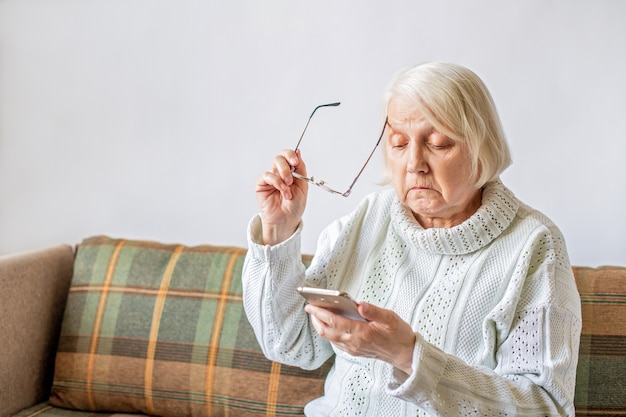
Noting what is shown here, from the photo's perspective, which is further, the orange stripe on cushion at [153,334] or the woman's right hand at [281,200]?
the orange stripe on cushion at [153,334]

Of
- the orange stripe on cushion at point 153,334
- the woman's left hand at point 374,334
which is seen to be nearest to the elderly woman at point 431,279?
the woman's left hand at point 374,334

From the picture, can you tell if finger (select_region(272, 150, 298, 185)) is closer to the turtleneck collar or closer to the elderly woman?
the elderly woman

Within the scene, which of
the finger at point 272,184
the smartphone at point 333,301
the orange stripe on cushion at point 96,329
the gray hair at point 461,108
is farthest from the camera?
the orange stripe on cushion at point 96,329

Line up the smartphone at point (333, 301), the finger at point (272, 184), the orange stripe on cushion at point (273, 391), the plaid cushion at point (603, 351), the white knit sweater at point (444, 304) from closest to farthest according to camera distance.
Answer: the smartphone at point (333, 301)
the white knit sweater at point (444, 304)
the finger at point (272, 184)
the plaid cushion at point (603, 351)
the orange stripe on cushion at point (273, 391)

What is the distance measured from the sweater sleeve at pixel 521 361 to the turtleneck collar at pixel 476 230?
3.1 inches

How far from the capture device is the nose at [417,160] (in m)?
1.42

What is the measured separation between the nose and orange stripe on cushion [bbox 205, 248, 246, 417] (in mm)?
675

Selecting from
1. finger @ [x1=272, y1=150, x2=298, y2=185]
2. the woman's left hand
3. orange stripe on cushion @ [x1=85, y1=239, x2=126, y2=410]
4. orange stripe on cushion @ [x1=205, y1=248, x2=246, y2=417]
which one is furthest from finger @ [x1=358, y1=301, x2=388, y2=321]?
orange stripe on cushion @ [x1=85, y1=239, x2=126, y2=410]

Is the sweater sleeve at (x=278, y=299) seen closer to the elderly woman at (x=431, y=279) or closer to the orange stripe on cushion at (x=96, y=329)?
the elderly woman at (x=431, y=279)

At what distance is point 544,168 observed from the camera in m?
1.91

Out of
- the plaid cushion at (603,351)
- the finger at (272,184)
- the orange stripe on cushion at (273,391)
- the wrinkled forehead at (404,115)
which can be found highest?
the wrinkled forehead at (404,115)

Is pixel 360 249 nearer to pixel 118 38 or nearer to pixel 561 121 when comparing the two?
pixel 561 121

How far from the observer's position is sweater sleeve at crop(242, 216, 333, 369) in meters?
1.53

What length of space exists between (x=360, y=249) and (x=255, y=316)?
10.3 inches
